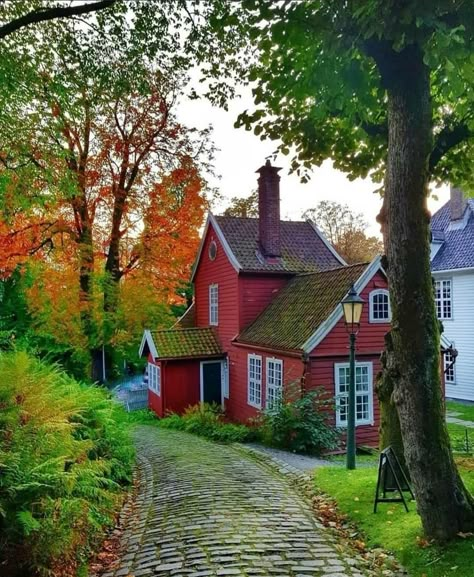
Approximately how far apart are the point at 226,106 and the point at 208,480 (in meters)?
6.59

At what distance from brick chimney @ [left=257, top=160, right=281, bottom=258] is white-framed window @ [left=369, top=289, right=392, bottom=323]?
231 inches

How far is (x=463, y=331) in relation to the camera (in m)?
21.5

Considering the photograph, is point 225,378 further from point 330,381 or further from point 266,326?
point 330,381

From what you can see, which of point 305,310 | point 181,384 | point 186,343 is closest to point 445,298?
point 305,310

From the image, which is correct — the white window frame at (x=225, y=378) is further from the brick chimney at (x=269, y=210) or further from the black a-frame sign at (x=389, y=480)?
the black a-frame sign at (x=389, y=480)

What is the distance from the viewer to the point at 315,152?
26.9ft

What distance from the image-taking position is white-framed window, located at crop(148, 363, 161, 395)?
20.4 m

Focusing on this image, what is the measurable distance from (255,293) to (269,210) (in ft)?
11.6

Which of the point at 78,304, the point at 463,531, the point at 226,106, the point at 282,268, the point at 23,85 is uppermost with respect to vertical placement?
the point at 23,85

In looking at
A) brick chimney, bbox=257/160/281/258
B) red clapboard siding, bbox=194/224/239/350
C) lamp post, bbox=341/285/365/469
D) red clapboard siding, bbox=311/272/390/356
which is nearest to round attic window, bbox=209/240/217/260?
red clapboard siding, bbox=194/224/239/350

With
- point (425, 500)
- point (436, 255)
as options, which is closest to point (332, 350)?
point (425, 500)

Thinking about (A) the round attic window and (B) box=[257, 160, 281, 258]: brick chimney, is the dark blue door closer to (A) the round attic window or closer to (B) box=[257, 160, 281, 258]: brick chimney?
(A) the round attic window

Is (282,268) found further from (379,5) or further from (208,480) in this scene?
(379,5)

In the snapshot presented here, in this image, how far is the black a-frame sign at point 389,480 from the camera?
590 cm
